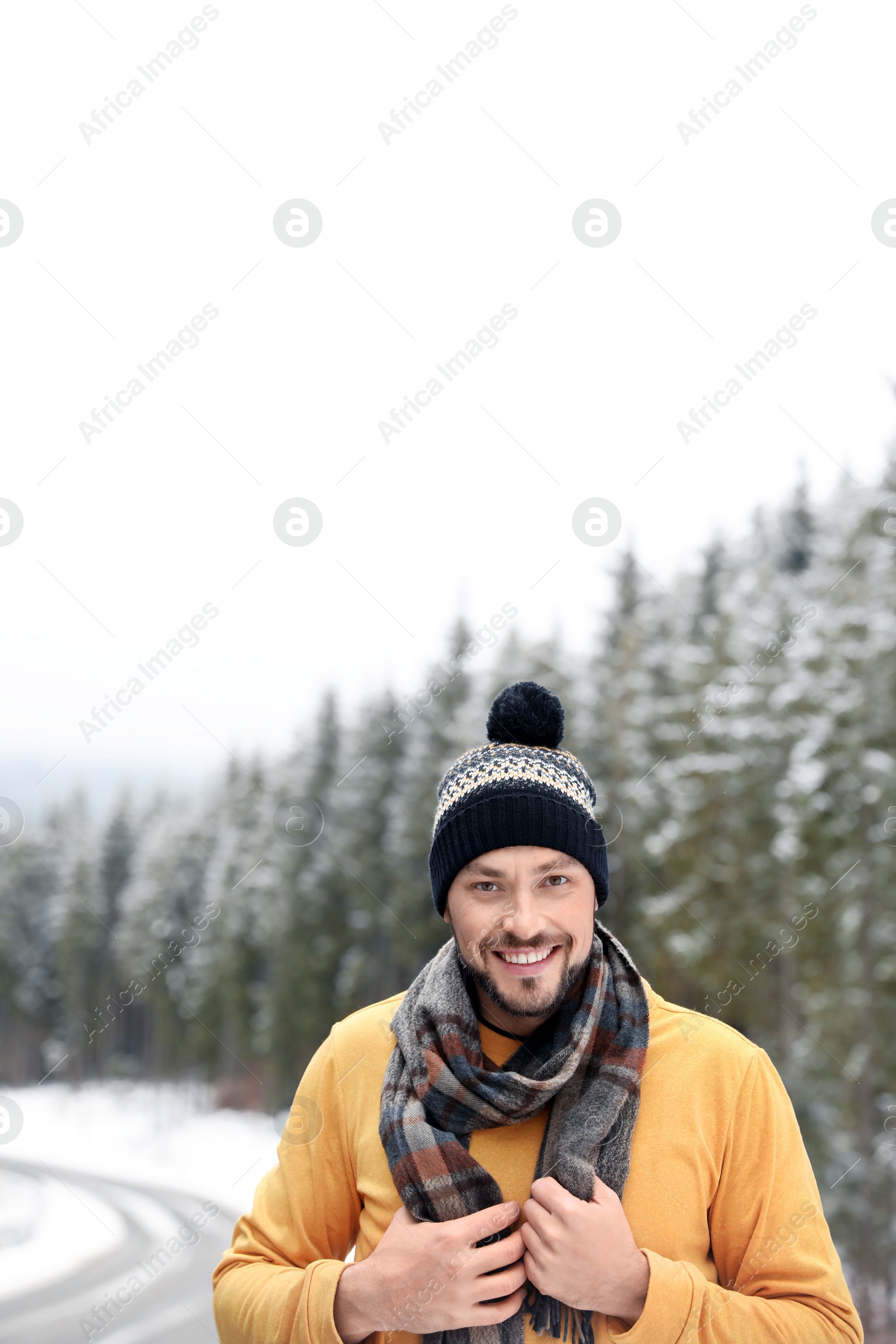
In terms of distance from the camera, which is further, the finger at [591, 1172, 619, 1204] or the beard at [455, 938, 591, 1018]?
the beard at [455, 938, 591, 1018]

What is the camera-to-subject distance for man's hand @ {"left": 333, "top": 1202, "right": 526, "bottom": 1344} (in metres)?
1.87

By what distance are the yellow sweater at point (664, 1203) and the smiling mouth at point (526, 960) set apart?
235 millimetres

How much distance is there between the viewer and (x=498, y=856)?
2.07 metres

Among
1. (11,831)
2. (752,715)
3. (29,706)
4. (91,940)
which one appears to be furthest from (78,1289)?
(29,706)

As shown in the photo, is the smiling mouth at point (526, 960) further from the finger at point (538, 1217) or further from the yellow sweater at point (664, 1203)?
the finger at point (538, 1217)

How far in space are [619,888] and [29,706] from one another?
118 feet

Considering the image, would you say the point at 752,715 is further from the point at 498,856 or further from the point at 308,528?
the point at 498,856

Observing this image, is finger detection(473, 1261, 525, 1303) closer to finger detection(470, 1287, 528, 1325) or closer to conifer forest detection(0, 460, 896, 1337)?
finger detection(470, 1287, 528, 1325)

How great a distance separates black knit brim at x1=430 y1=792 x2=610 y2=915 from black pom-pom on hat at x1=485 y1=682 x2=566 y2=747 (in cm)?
19

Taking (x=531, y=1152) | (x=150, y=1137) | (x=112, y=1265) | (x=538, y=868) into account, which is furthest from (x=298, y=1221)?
(x=150, y=1137)

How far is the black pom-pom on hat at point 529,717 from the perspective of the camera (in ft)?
7.35

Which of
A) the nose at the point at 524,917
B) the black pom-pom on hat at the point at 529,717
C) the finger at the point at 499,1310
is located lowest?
the finger at the point at 499,1310

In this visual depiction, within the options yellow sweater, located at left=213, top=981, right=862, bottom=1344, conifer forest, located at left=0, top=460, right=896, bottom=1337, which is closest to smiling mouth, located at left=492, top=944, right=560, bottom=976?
yellow sweater, located at left=213, top=981, right=862, bottom=1344

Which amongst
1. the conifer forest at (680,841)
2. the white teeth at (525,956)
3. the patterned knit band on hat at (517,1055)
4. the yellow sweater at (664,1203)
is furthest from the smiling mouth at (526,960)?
the conifer forest at (680,841)
